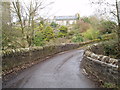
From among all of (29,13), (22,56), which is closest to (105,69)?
(22,56)

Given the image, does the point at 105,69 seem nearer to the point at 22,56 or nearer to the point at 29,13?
the point at 22,56

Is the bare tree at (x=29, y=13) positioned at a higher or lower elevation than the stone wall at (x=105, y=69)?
higher

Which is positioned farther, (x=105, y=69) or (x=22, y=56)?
(x=22, y=56)

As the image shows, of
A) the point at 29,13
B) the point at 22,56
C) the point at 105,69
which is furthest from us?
the point at 29,13

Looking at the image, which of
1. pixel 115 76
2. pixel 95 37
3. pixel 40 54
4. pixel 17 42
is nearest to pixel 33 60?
pixel 40 54

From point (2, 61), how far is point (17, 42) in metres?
4.48

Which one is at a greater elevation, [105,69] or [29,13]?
[29,13]

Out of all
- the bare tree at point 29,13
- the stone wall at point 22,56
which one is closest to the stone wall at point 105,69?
the stone wall at point 22,56

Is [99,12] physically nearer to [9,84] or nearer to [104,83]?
[104,83]

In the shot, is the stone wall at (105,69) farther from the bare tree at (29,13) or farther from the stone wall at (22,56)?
the bare tree at (29,13)

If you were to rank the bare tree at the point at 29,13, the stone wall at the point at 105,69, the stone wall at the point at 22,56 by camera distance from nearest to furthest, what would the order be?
the stone wall at the point at 105,69 → the stone wall at the point at 22,56 → the bare tree at the point at 29,13

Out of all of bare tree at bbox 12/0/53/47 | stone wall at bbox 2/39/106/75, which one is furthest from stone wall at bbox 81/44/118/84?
bare tree at bbox 12/0/53/47

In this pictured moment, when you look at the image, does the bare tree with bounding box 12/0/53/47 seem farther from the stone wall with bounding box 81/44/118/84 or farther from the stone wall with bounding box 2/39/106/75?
the stone wall with bounding box 81/44/118/84

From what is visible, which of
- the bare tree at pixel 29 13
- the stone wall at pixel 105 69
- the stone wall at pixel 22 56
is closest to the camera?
the stone wall at pixel 105 69
